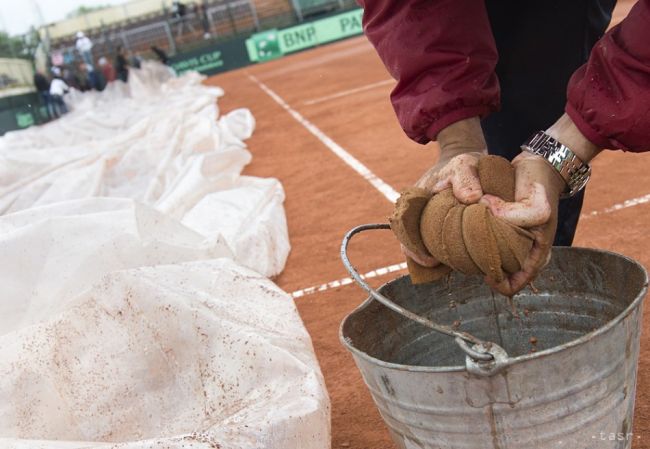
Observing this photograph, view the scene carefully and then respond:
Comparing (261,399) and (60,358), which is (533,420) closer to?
(261,399)

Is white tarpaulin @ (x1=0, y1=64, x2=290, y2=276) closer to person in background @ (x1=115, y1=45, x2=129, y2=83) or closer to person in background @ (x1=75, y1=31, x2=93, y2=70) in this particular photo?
person in background @ (x1=115, y1=45, x2=129, y2=83)

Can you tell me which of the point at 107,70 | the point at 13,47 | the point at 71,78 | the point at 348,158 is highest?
the point at 13,47

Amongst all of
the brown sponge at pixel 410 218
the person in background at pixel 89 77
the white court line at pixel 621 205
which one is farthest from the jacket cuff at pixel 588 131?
the person in background at pixel 89 77

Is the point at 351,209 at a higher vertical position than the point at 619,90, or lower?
lower

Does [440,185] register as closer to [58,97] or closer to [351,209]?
[351,209]

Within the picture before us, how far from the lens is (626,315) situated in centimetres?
143

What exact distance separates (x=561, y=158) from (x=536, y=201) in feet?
0.62

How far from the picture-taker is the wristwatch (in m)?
1.66

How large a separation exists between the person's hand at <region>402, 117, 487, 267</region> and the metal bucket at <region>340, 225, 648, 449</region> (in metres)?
0.24

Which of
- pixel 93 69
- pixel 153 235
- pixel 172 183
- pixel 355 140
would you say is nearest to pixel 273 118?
pixel 355 140

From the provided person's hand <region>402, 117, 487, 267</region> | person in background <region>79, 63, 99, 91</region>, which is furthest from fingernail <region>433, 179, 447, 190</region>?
person in background <region>79, 63, 99, 91</region>

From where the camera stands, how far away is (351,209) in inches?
206

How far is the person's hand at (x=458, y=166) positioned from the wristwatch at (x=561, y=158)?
13 cm

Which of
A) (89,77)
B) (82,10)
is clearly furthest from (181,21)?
(82,10)
